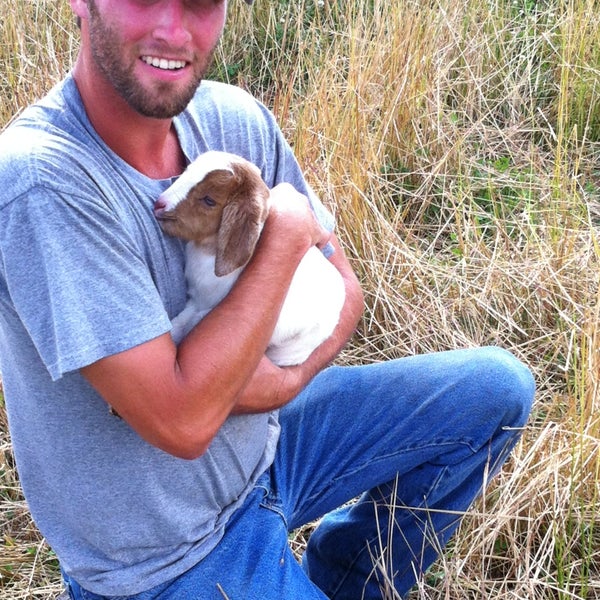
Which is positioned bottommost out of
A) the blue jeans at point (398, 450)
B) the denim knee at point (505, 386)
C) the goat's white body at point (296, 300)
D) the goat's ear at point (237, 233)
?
the blue jeans at point (398, 450)

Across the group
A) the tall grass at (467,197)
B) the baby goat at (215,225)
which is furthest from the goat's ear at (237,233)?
the tall grass at (467,197)

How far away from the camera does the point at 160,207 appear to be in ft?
6.10

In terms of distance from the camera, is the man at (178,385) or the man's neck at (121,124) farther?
the man's neck at (121,124)

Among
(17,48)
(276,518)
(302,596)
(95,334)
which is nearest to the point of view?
(95,334)

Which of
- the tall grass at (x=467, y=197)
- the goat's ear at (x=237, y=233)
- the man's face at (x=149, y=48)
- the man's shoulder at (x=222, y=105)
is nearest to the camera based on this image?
the man's face at (x=149, y=48)

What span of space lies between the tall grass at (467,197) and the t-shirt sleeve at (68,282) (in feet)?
3.91

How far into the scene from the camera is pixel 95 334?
160 cm

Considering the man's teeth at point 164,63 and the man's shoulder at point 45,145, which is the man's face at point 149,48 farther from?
the man's shoulder at point 45,145

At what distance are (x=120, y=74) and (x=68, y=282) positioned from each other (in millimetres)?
489

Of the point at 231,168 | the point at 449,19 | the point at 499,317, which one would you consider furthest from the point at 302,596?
the point at 449,19

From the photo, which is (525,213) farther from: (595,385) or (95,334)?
(95,334)

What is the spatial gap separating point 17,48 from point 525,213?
2.56 meters

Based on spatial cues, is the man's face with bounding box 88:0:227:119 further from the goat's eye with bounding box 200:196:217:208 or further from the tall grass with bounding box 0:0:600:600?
the tall grass with bounding box 0:0:600:600

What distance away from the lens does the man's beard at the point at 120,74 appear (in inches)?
71.7
